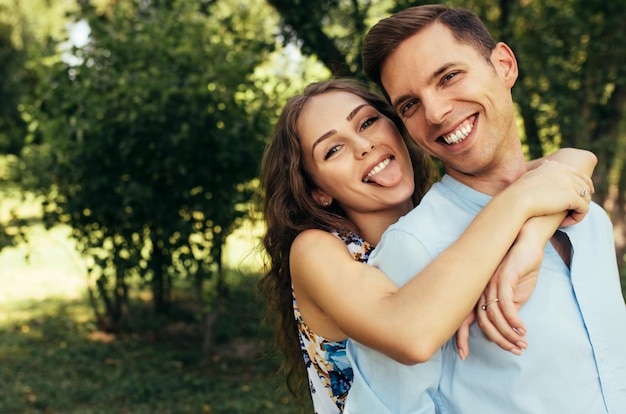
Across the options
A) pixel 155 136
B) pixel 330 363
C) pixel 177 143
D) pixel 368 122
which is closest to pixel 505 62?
pixel 368 122

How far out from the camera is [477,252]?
5.18 feet

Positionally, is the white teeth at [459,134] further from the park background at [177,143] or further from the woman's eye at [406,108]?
the park background at [177,143]

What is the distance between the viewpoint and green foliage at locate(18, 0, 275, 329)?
5.72 meters

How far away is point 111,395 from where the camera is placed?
5809 mm

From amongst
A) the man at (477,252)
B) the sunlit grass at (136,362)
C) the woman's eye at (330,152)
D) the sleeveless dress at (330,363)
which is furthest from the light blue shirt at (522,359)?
the sunlit grass at (136,362)

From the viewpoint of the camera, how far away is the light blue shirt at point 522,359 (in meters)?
1.61

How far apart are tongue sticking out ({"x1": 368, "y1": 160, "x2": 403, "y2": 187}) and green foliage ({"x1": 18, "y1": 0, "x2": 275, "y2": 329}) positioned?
11.7ft

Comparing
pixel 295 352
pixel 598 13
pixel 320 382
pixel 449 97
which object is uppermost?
pixel 449 97

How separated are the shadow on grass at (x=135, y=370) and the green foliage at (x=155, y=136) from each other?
3.16 ft

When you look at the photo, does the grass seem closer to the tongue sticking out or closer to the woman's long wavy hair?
the woman's long wavy hair

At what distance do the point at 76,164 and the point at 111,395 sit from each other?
2.07 m

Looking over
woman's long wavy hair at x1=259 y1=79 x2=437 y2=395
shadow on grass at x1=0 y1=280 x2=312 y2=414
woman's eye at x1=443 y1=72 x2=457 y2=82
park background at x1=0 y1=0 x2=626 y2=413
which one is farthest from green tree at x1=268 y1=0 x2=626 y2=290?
woman's eye at x1=443 y1=72 x2=457 y2=82

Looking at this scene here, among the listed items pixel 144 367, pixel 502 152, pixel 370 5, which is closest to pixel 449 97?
pixel 502 152

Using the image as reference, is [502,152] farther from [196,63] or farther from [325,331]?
[196,63]
